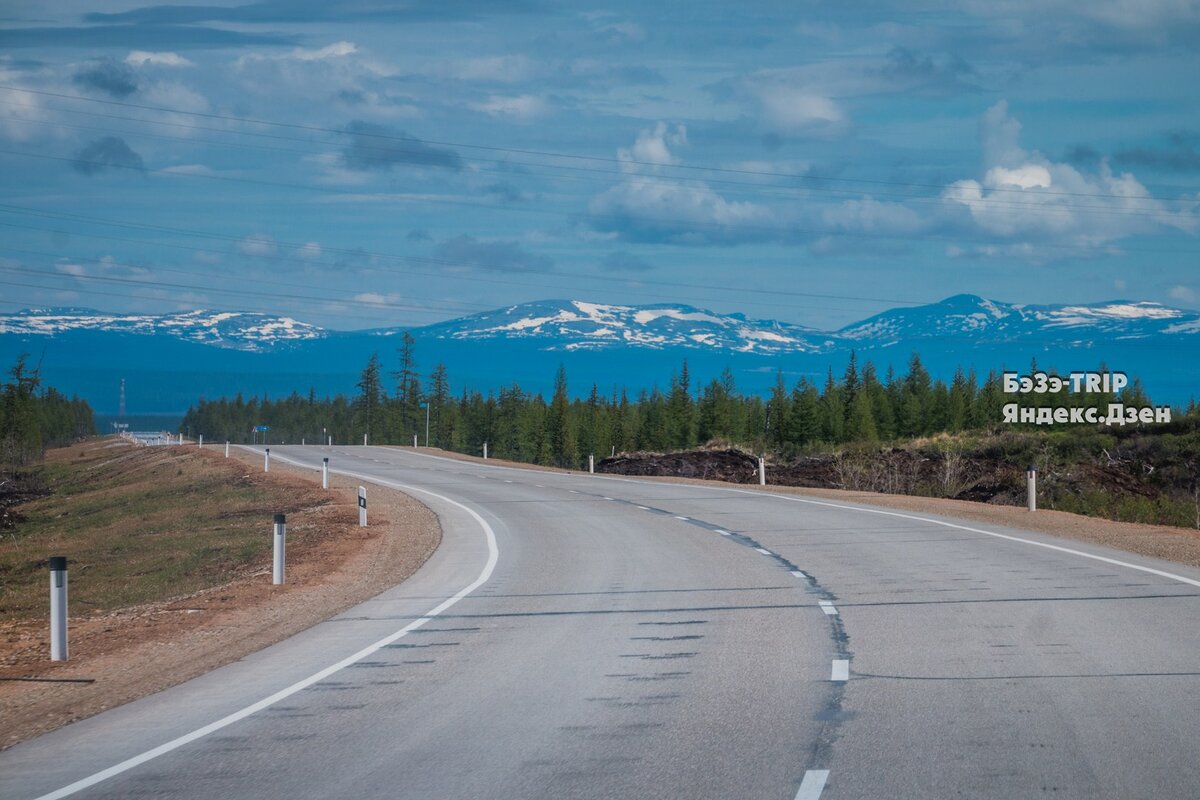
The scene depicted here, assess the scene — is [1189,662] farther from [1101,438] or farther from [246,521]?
[1101,438]

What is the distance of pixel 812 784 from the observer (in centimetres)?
638

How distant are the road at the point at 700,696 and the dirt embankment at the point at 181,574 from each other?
703mm

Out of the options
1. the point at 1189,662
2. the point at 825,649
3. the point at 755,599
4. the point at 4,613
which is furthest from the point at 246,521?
the point at 1189,662

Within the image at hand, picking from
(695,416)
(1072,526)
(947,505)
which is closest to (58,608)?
(1072,526)

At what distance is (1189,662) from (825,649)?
281 centimetres

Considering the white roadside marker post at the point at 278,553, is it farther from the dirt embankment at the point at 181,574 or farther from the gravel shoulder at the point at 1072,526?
the gravel shoulder at the point at 1072,526

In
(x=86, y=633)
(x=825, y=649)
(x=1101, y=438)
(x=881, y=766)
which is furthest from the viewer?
(x=1101, y=438)

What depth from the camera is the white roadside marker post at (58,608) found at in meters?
11.3

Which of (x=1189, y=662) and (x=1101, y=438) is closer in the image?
(x=1189, y=662)

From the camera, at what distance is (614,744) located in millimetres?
7375

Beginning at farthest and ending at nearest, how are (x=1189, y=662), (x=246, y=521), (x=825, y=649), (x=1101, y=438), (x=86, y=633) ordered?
(x=1101, y=438)
(x=246, y=521)
(x=86, y=633)
(x=825, y=649)
(x=1189, y=662)

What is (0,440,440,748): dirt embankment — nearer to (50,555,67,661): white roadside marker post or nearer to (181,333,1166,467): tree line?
(50,555,67,661): white roadside marker post

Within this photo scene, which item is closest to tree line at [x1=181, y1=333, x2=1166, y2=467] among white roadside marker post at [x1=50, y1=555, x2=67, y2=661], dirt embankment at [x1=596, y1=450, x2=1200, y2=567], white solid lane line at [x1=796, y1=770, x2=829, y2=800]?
dirt embankment at [x1=596, y1=450, x2=1200, y2=567]

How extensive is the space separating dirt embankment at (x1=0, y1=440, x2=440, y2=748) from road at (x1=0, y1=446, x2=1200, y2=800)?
27.7 inches
